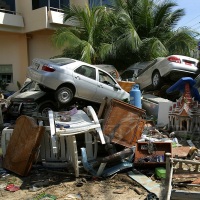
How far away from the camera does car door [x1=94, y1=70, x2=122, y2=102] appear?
975cm

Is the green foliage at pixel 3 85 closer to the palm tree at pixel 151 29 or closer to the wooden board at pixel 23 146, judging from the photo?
the palm tree at pixel 151 29

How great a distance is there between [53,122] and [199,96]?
5053 mm

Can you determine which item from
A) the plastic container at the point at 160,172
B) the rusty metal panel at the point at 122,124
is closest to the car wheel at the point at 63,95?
the rusty metal panel at the point at 122,124

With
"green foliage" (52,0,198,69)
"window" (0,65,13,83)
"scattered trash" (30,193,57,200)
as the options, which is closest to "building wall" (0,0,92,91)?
"window" (0,65,13,83)

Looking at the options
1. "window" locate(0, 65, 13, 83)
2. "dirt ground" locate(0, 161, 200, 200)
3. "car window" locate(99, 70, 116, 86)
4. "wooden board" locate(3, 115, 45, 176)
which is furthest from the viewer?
"window" locate(0, 65, 13, 83)

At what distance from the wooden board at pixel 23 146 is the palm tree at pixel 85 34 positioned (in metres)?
7.60

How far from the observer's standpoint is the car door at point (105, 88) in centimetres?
975

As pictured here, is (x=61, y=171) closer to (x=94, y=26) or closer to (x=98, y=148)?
(x=98, y=148)

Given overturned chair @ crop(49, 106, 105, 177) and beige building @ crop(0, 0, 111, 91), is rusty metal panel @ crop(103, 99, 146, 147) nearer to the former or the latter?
overturned chair @ crop(49, 106, 105, 177)

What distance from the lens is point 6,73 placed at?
18.0m

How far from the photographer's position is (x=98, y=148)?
6.06m

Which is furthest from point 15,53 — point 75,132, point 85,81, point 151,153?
point 151,153

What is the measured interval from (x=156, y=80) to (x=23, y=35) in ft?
29.8

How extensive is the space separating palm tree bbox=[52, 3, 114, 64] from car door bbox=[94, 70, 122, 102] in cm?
348
